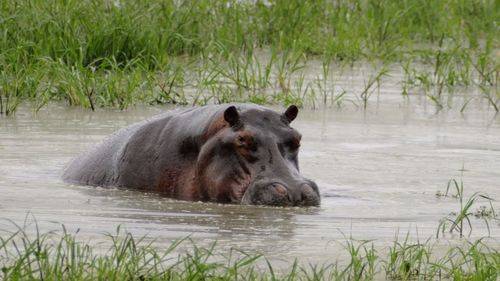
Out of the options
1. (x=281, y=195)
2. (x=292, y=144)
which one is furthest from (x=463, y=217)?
(x=292, y=144)

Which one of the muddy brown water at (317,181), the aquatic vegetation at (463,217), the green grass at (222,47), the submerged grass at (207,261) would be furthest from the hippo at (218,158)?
the green grass at (222,47)

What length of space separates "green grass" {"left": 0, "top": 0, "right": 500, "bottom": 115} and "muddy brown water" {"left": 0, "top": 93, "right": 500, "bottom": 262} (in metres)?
0.26

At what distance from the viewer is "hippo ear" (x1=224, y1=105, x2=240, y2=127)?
19.9 feet

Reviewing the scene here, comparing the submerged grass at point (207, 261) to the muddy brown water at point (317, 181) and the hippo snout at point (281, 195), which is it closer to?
the muddy brown water at point (317, 181)

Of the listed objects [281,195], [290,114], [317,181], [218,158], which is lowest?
[317,181]

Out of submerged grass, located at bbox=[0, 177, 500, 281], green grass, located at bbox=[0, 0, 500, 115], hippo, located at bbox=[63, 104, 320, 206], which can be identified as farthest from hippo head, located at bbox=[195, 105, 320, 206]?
green grass, located at bbox=[0, 0, 500, 115]

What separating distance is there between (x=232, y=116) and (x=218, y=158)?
0.21 meters

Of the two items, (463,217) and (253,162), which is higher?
(253,162)

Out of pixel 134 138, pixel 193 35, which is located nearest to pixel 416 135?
pixel 134 138

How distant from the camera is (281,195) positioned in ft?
19.2

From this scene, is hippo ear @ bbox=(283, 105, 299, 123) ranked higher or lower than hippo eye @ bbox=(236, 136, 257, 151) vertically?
higher

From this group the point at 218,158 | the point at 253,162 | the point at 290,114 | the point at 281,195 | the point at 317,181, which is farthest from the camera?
the point at 317,181

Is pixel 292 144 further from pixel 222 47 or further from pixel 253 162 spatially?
pixel 222 47

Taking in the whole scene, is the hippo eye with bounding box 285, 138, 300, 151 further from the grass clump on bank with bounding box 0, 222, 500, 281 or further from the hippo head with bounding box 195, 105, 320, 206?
the grass clump on bank with bounding box 0, 222, 500, 281
